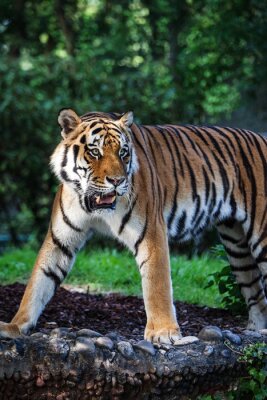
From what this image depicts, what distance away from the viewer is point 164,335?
199 inches

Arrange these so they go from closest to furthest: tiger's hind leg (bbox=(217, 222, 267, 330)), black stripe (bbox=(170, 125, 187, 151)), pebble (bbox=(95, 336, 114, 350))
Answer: pebble (bbox=(95, 336, 114, 350)), black stripe (bbox=(170, 125, 187, 151)), tiger's hind leg (bbox=(217, 222, 267, 330))

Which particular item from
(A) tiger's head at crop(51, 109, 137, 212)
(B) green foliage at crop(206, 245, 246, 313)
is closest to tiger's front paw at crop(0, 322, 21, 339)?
(A) tiger's head at crop(51, 109, 137, 212)

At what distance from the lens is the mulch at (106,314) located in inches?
233

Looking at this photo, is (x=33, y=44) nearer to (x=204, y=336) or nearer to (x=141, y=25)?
(x=141, y=25)

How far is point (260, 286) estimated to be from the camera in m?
6.37

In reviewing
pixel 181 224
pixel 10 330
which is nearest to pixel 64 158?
pixel 181 224

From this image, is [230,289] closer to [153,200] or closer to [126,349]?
[153,200]

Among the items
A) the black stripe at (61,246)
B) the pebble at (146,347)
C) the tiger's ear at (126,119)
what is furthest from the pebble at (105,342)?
the tiger's ear at (126,119)

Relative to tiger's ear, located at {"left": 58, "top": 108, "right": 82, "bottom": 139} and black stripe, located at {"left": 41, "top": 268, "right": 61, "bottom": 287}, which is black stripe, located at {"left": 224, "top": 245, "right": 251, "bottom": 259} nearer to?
black stripe, located at {"left": 41, "top": 268, "right": 61, "bottom": 287}

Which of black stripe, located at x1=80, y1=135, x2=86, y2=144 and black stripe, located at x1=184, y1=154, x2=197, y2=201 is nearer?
black stripe, located at x1=80, y1=135, x2=86, y2=144

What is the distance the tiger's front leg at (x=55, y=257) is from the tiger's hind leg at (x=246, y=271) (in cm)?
130

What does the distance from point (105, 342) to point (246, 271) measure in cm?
193

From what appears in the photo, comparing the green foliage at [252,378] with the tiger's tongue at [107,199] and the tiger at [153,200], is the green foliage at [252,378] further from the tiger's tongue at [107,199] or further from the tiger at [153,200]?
the tiger's tongue at [107,199]

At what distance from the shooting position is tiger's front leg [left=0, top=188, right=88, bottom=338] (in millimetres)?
5285
